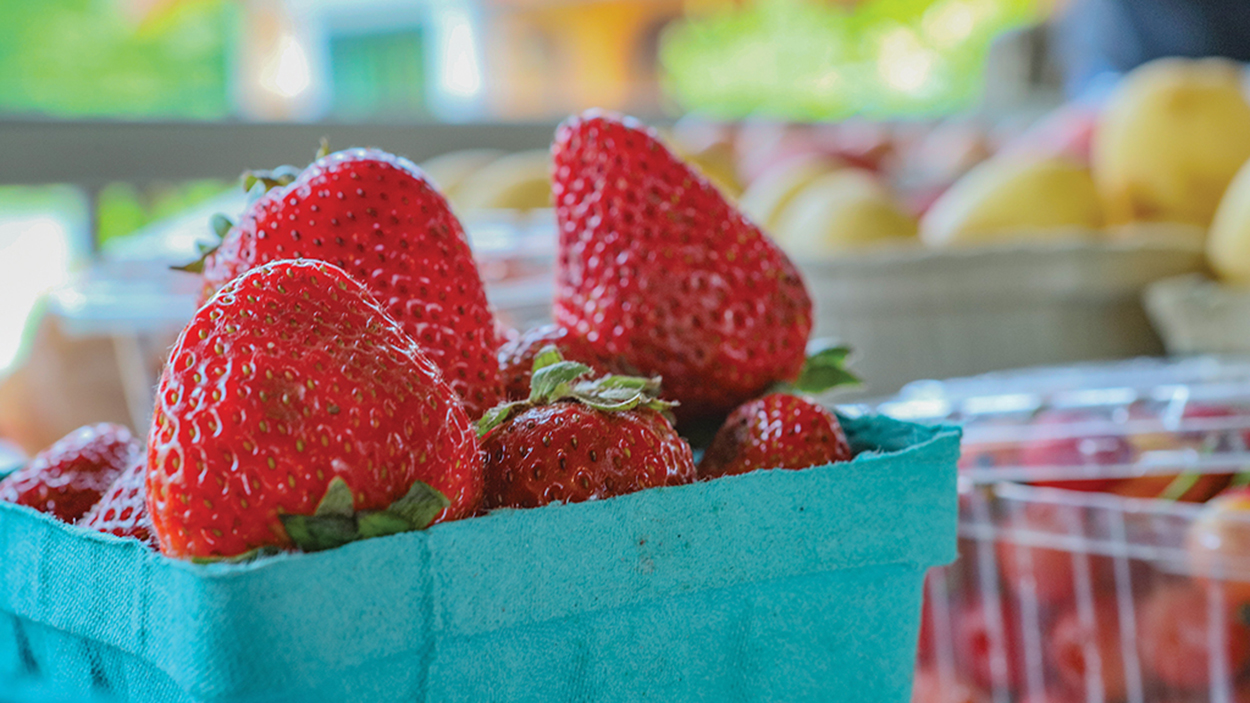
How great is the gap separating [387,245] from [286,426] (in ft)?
0.37

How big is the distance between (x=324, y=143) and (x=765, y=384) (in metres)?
0.20

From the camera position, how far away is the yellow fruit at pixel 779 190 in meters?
1.58

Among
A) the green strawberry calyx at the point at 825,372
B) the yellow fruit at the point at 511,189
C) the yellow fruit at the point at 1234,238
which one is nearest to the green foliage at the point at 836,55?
the yellow fruit at the point at 511,189

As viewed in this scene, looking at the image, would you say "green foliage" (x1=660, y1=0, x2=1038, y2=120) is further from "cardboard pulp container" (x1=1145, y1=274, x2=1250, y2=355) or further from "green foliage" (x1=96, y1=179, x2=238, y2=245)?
"cardboard pulp container" (x1=1145, y1=274, x2=1250, y2=355)

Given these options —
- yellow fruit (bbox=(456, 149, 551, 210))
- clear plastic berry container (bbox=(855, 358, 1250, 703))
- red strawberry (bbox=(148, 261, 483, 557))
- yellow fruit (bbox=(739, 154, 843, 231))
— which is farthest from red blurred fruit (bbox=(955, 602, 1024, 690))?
yellow fruit (bbox=(456, 149, 551, 210))

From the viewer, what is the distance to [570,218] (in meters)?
0.47

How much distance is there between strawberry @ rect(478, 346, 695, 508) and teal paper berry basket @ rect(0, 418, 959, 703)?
23 millimetres

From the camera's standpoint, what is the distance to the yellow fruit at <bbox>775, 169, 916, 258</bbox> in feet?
4.43

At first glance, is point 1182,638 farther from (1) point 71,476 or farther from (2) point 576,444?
(1) point 71,476

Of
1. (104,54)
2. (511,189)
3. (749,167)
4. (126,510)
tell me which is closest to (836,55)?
(104,54)

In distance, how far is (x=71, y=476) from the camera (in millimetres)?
418

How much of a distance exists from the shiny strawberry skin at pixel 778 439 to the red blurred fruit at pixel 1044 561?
0.35 metres

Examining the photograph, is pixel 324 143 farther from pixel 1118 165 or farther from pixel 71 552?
pixel 1118 165

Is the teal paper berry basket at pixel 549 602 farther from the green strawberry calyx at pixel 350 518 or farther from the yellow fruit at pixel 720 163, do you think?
the yellow fruit at pixel 720 163
